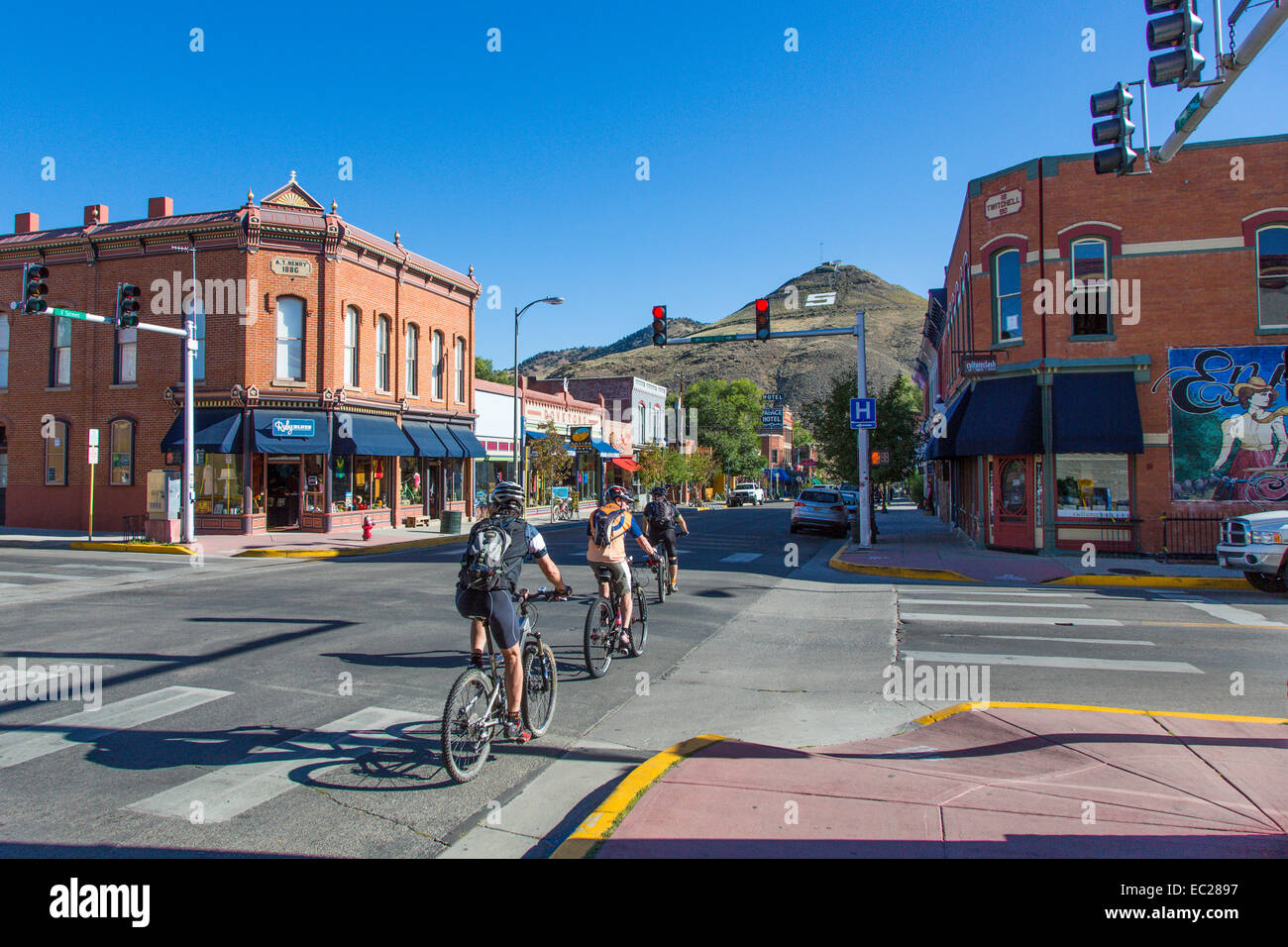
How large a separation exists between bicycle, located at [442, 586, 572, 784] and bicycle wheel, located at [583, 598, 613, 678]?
152cm

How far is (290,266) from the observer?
26.2 m

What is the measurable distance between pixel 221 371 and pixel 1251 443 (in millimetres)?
28194

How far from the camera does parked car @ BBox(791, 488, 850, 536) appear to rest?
93.7 feet

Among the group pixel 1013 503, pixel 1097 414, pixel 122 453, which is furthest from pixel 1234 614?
pixel 122 453

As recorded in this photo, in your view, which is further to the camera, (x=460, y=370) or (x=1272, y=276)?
(x=460, y=370)

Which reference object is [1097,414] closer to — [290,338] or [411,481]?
[411,481]

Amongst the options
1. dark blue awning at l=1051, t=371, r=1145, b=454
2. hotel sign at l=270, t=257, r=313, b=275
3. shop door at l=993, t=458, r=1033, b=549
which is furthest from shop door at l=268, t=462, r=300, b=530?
dark blue awning at l=1051, t=371, r=1145, b=454

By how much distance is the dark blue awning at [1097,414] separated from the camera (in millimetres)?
18625

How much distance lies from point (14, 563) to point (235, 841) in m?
17.7

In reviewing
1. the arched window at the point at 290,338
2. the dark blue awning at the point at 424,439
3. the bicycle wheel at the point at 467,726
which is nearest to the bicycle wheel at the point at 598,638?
the bicycle wheel at the point at 467,726

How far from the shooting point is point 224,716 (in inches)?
260

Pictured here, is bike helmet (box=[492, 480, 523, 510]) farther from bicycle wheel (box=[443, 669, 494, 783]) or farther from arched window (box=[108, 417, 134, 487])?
arched window (box=[108, 417, 134, 487])

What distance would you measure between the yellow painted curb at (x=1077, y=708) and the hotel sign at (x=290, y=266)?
25105 millimetres
